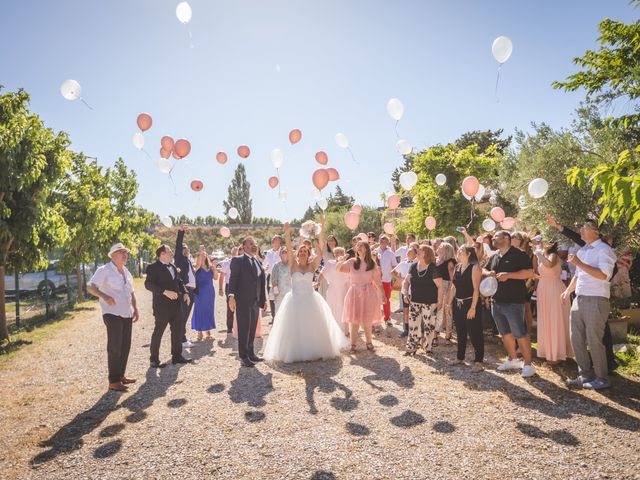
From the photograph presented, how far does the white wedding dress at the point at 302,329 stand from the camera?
7145 millimetres

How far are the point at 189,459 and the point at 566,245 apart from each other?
1458 cm

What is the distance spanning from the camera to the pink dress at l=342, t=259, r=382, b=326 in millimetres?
7730

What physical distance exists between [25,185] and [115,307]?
5281 mm

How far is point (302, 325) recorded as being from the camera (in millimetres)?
7152

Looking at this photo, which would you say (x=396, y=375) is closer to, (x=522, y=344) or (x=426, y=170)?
(x=522, y=344)

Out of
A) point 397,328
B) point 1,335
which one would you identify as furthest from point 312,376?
point 1,335

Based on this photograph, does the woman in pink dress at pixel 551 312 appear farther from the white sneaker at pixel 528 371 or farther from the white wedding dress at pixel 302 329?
the white wedding dress at pixel 302 329

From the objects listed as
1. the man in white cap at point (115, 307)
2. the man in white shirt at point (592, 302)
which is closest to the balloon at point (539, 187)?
the man in white shirt at point (592, 302)

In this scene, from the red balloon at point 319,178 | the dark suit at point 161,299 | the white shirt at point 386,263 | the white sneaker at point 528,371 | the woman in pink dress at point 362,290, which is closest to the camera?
the white sneaker at point 528,371

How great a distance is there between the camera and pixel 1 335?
953 centimetres

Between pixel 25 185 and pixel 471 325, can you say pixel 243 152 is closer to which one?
pixel 25 185

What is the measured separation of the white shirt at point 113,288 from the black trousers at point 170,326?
0.90 meters

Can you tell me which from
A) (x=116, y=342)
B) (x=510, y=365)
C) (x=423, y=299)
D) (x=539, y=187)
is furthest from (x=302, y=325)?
(x=539, y=187)

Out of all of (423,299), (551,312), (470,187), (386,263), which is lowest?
(551,312)
